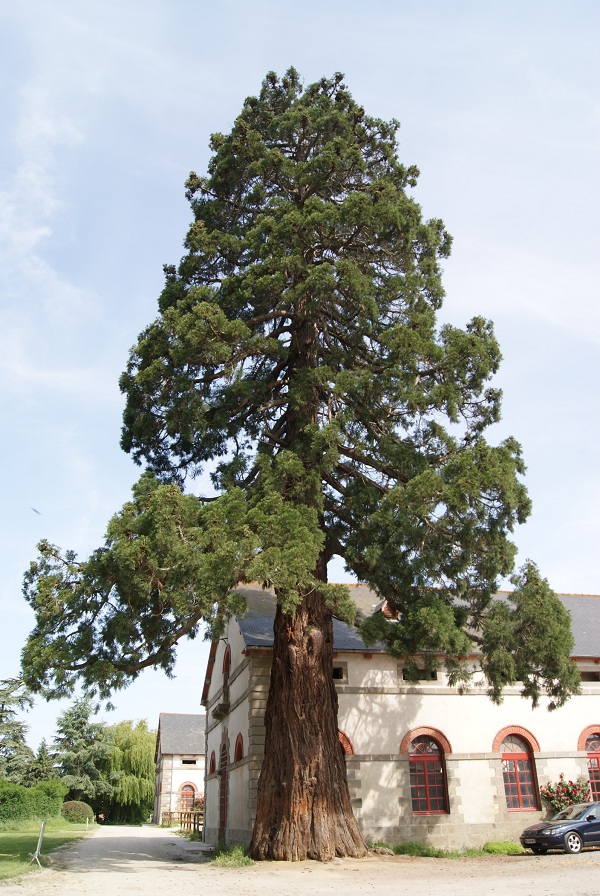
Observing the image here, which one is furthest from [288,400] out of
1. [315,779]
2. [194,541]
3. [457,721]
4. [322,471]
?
[457,721]

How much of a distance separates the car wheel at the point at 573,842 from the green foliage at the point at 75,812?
106 feet

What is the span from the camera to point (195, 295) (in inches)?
555

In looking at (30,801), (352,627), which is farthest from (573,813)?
(30,801)

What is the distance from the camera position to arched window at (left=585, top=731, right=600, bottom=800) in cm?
1834

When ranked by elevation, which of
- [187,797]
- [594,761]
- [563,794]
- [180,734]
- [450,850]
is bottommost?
[187,797]

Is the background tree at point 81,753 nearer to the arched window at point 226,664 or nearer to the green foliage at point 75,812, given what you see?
the green foliage at point 75,812

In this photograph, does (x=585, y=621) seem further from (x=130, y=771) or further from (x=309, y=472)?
(x=130, y=771)

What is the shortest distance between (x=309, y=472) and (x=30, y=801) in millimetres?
26966

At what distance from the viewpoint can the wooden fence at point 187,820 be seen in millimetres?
27844

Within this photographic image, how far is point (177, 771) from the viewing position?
4597 centimetres

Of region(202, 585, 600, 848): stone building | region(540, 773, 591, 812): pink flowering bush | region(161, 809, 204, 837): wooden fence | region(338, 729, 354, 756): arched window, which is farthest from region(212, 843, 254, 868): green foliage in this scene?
region(161, 809, 204, 837): wooden fence

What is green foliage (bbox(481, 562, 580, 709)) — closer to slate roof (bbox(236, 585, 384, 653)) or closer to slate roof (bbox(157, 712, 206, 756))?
slate roof (bbox(236, 585, 384, 653))

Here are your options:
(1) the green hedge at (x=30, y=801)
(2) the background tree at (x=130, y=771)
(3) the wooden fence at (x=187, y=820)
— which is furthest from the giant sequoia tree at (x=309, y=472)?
(2) the background tree at (x=130, y=771)

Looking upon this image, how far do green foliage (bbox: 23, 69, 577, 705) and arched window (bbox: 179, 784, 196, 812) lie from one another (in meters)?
37.8
